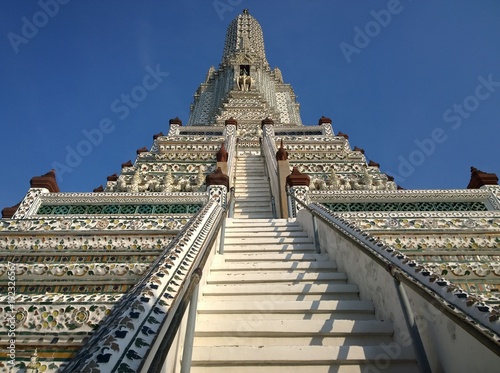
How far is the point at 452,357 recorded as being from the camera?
81.7 inches

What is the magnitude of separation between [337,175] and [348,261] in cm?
667

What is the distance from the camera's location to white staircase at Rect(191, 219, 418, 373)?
7.89ft

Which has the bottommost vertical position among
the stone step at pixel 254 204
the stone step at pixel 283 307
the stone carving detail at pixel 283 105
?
the stone step at pixel 283 307

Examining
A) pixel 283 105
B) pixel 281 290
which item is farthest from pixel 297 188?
pixel 283 105

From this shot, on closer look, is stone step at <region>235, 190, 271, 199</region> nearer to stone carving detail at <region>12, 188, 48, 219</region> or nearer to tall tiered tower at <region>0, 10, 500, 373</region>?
tall tiered tower at <region>0, 10, 500, 373</region>

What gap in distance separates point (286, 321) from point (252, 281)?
97cm

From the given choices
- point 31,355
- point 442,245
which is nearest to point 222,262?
point 31,355

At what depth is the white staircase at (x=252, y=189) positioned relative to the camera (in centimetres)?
852

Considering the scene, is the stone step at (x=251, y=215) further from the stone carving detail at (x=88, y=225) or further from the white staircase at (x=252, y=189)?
the stone carving detail at (x=88, y=225)

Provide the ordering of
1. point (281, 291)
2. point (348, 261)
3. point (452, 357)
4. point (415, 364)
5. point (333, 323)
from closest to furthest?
point (452, 357) → point (415, 364) → point (333, 323) → point (281, 291) → point (348, 261)

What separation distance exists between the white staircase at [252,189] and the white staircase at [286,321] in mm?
3790

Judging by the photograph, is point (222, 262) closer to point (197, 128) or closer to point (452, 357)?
point (452, 357)

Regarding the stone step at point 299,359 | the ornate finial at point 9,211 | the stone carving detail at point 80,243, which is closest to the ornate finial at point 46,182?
the ornate finial at point 9,211

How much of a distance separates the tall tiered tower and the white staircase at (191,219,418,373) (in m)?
0.01
